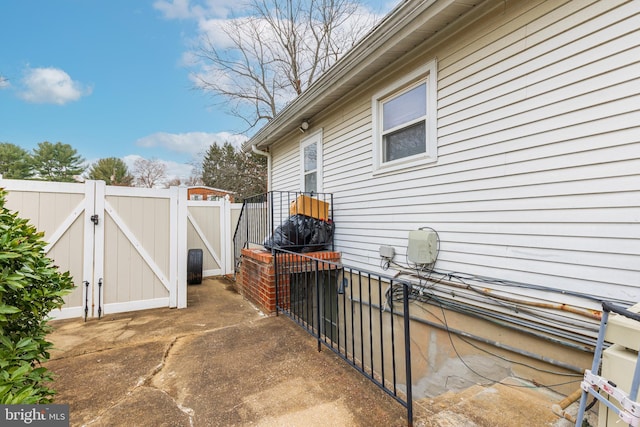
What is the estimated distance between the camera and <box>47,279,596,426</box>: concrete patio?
1.74 metres

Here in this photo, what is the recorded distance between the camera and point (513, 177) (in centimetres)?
245

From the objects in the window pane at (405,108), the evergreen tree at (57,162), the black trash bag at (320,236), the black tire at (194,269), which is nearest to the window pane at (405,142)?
the window pane at (405,108)

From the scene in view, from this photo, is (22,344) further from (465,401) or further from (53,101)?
(53,101)

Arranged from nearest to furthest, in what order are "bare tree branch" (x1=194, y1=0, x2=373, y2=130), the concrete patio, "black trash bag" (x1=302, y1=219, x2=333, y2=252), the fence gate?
the concrete patio, the fence gate, "black trash bag" (x1=302, y1=219, x2=333, y2=252), "bare tree branch" (x1=194, y1=0, x2=373, y2=130)

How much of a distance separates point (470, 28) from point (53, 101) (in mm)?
22362

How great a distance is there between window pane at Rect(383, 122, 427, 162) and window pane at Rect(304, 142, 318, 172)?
191cm

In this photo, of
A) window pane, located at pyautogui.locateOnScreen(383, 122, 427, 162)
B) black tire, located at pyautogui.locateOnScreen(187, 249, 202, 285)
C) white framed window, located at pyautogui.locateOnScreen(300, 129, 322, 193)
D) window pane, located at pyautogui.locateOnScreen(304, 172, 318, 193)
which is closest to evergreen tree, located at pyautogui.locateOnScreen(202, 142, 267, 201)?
white framed window, located at pyautogui.locateOnScreen(300, 129, 322, 193)

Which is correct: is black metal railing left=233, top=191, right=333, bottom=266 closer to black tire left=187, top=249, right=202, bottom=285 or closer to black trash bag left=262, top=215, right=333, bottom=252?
black trash bag left=262, top=215, right=333, bottom=252

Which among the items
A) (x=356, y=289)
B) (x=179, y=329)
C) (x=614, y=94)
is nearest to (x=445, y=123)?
(x=614, y=94)

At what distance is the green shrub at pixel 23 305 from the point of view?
114 centimetres

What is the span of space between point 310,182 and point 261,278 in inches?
93.6

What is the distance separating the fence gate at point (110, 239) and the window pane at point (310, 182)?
2.36 m

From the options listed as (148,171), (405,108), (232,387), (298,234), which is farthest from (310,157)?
(148,171)

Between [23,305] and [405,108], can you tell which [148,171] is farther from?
[23,305]
